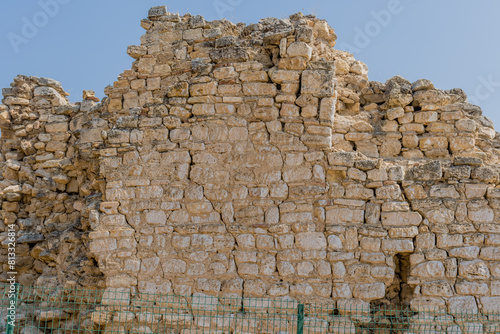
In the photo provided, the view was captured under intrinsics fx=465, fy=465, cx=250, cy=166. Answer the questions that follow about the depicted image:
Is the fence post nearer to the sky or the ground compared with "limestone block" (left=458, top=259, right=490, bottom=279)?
nearer to the ground

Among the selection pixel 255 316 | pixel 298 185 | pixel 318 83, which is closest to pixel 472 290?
pixel 298 185

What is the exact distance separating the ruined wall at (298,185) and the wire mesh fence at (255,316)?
128 millimetres

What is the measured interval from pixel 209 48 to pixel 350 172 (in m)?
2.98

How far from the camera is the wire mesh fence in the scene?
18.0 ft

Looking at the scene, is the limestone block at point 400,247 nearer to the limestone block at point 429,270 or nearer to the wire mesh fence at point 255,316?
the limestone block at point 429,270

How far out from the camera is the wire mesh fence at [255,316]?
5.48 m

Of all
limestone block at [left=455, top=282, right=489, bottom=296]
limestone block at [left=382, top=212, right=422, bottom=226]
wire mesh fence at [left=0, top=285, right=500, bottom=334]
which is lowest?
wire mesh fence at [left=0, top=285, right=500, bottom=334]

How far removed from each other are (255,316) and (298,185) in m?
1.71

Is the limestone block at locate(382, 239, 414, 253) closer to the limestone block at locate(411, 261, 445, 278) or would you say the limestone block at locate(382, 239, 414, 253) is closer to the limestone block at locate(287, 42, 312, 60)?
the limestone block at locate(411, 261, 445, 278)

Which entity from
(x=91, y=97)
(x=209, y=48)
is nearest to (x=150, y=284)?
(x=209, y=48)

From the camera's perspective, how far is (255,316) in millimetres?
5605

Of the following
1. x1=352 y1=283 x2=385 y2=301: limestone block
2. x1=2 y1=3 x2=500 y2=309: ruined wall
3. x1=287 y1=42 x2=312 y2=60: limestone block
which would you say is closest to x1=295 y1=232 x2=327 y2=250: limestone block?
x1=2 y1=3 x2=500 y2=309: ruined wall

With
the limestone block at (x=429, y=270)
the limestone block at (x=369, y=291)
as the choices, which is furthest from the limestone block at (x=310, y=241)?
the limestone block at (x=429, y=270)

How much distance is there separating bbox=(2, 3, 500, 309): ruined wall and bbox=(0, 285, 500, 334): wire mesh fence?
128mm
